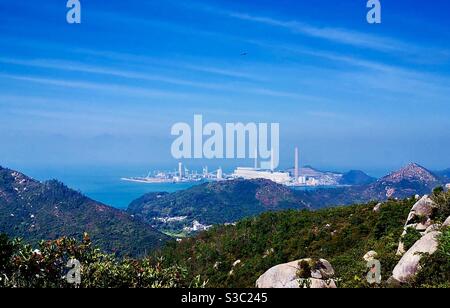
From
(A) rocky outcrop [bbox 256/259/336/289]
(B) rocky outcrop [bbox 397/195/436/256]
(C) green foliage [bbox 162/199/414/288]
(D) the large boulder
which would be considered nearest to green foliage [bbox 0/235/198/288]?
(D) the large boulder

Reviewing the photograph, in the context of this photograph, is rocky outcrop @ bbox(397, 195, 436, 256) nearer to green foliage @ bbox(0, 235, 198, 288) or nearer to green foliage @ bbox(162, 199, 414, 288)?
green foliage @ bbox(162, 199, 414, 288)

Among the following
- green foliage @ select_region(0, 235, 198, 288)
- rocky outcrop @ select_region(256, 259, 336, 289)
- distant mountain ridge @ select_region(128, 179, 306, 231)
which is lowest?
distant mountain ridge @ select_region(128, 179, 306, 231)

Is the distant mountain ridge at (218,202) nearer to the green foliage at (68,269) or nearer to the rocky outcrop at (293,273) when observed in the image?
the rocky outcrop at (293,273)

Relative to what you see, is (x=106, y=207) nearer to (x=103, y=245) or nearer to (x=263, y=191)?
(x=103, y=245)

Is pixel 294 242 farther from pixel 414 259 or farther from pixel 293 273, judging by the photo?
pixel 414 259

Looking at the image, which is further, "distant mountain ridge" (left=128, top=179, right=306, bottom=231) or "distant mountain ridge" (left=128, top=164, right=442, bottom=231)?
"distant mountain ridge" (left=128, top=164, right=442, bottom=231)

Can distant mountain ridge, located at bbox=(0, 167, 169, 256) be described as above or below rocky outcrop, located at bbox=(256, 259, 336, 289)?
below

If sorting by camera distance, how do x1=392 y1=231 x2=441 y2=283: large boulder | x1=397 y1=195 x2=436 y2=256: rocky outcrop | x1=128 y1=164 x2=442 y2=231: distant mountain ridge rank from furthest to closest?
1. x1=128 y1=164 x2=442 y2=231: distant mountain ridge
2. x1=397 y1=195 x2=436 y2=256: rocky outcrop
3. x1=392 y1=231 x2=441 y2=283: large boulder

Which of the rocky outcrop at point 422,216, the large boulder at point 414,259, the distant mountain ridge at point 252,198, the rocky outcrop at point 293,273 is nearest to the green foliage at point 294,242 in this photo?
the rocky outcrop at point 293,273
